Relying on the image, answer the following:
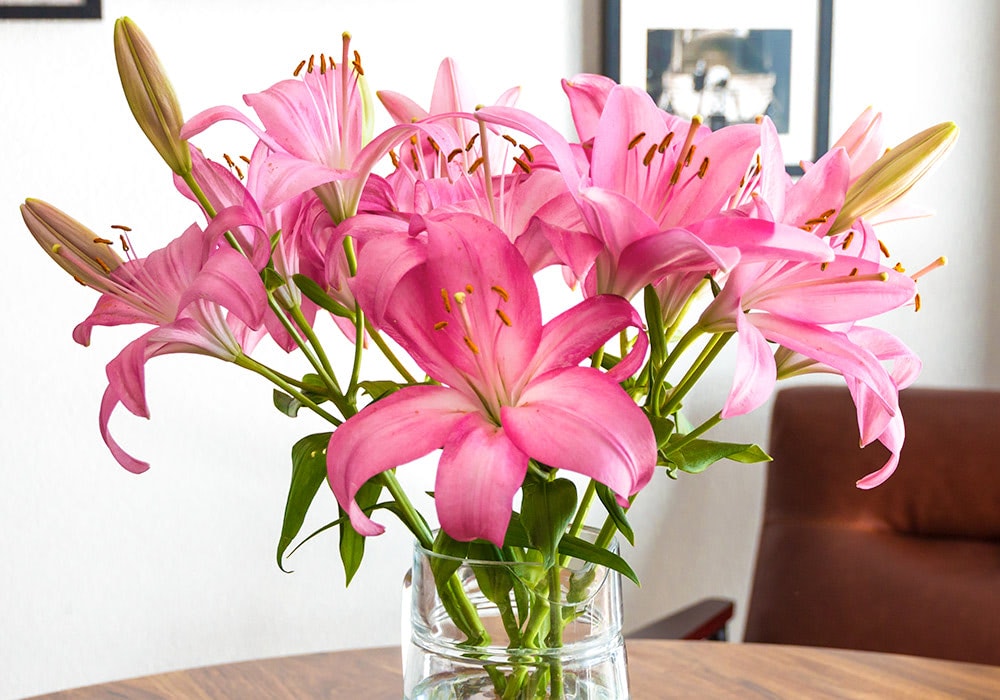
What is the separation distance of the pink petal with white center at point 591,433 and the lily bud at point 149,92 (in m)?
0.26

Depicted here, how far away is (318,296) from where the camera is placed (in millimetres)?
667

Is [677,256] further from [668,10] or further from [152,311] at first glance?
[668,10]

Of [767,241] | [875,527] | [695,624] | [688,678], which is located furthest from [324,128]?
[875,527]

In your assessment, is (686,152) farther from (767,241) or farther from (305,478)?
(305,478)

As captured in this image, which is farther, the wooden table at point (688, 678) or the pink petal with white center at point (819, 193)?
the wooden table at point (688, 678)

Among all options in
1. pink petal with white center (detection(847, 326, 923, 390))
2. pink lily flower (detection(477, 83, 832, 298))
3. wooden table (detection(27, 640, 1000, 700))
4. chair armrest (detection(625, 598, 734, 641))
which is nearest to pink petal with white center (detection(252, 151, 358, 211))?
pink lily flower (detection(477, 83, 832, 298))

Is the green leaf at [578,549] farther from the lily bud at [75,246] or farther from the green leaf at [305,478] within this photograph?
the lily bud at [75,246]

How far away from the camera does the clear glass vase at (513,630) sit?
0.66 m

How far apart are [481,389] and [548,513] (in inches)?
3.0

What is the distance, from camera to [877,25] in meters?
2.15

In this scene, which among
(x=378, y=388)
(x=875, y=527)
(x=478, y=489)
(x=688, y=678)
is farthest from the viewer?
(x=875, y=527)

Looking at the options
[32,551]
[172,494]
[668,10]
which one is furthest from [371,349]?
[668,10]

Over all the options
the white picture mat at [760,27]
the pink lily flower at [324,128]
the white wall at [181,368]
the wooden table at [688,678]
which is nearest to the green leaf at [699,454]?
the pink lily flower at [324,128]

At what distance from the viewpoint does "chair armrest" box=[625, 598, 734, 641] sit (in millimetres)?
1616
